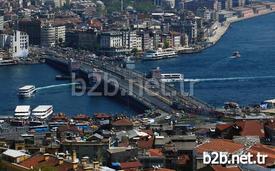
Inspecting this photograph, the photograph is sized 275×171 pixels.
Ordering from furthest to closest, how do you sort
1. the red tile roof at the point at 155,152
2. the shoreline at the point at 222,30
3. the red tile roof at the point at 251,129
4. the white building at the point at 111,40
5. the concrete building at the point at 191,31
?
1. the concrete building at the point at 191,31
2. the shoreline at the point at 222,30
3. the white building at the point at 111,40
4. the red tile roof at the point at 251,129
5. the red tile roof at the point at 155,152

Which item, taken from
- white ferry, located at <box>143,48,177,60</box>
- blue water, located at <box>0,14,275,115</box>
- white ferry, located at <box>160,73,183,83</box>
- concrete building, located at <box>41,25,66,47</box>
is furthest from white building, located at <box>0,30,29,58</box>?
white ferry, located at <box>160,73,183,83</box>

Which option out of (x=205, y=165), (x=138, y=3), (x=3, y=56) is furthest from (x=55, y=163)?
(x=138, y=3)

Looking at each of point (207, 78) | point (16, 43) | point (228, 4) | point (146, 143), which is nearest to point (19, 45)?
point (16, 43)

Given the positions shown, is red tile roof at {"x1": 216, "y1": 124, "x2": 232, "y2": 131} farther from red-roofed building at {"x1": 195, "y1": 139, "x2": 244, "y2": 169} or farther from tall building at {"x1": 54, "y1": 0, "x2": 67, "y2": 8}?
tall building at {"x1": 54, "y1": 0, "x2": 67, "y2": 8}

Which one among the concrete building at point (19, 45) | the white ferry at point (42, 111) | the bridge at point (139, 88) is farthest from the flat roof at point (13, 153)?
the concrete building at point (19, 45)

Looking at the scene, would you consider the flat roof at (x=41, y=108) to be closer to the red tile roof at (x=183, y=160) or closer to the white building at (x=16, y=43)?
the red tile roof at (x=183, y=160)

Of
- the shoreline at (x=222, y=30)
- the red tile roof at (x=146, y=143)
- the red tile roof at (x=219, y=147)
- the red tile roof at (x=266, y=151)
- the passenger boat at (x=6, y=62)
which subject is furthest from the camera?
the shoreline at (x=222, y=30)

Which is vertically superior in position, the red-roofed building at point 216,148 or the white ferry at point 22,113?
the red-roofed building at point 216,148

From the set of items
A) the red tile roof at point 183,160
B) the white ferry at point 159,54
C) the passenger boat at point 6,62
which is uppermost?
the red tile roof at point 183,160
